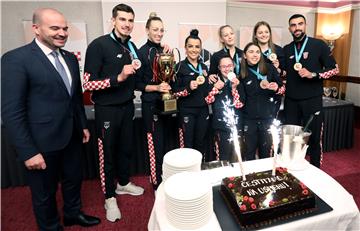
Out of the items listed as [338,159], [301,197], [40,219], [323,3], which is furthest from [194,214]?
[323,3]

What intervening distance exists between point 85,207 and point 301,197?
1994 millimetres

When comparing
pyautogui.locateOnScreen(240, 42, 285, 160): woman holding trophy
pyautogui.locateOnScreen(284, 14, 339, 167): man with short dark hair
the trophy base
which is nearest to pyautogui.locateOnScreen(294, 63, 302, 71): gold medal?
pyautogui.locateOnScreen(284, 14, 339, 167): man with short dark hair

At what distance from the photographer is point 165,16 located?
15.5ft

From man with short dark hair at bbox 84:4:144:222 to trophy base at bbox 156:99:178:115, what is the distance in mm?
261

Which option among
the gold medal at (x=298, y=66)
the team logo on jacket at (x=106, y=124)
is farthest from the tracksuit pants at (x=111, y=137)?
the gold medal at (x=298, y=66)

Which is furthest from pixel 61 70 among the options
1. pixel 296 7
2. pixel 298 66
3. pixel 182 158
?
pixel 296 7

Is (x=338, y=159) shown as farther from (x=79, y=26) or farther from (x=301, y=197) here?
(x=79, y=26)

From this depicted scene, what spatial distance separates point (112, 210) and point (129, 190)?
0.38m

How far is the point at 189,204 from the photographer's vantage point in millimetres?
1012

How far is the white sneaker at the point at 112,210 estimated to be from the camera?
2.22 m

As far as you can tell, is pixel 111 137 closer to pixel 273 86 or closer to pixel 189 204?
pixel 189 204

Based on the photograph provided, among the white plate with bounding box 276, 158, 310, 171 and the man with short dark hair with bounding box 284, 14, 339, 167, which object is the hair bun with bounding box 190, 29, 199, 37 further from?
the white plate with bounding box 276, 158, 310, 171

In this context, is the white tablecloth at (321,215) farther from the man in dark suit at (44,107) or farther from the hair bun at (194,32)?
the hair bun at (194,32)

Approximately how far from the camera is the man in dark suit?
5.11 feet
